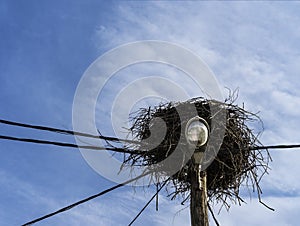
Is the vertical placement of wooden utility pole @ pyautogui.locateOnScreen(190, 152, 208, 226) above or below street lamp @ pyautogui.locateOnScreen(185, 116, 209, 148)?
below

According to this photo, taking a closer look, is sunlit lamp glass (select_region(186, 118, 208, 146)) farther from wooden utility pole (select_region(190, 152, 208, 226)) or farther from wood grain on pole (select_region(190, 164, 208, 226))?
wood grain on pole (select_region(190, 164, 208, 226))

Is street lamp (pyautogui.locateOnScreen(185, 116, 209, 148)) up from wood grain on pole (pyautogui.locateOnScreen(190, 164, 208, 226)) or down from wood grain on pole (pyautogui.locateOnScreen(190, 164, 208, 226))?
up

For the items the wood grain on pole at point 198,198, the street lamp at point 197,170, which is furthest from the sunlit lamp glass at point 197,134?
the wood grain on pole at point 198,198

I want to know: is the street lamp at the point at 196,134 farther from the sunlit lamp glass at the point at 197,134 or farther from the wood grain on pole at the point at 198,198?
the wood grain on pole at the point at 198,198

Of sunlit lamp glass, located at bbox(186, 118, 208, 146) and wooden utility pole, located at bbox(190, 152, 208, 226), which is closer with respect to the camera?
wooden utility pole, located at bbox(190, 152, 208, 226)

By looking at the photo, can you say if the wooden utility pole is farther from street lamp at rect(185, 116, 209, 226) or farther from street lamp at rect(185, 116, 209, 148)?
street lamp at rect(185, 116, 209, 148)

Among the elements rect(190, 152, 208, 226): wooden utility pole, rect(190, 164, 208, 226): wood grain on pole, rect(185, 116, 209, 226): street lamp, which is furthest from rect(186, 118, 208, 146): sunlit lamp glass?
rect(190, 164, 208, 226): wood grain on pole

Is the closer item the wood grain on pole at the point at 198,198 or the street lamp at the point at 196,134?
the wood grain on pole at the point at 198,198

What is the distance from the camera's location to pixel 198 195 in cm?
409

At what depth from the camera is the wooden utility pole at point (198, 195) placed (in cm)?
394

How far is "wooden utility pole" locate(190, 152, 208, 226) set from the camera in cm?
394

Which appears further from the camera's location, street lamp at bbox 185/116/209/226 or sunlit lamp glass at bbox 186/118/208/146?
sunlit lamp glass at bbox 186/118/208/146

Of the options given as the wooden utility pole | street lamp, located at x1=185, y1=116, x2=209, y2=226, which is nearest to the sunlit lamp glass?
street lamp, located at x1=185, y1=116, x2=209, y2=226

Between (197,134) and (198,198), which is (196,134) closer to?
(197,134)
